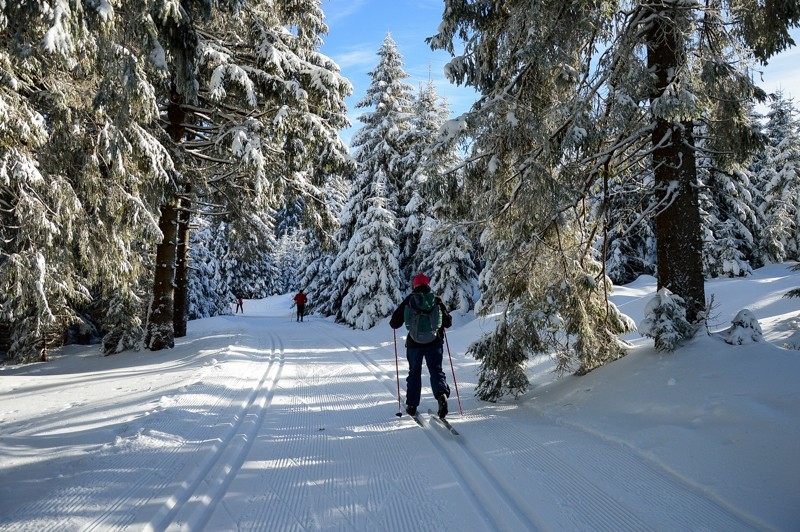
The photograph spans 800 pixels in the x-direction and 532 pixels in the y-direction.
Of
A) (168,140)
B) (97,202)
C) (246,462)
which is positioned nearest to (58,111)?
(97,202)

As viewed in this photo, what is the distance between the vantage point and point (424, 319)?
5.97 metres

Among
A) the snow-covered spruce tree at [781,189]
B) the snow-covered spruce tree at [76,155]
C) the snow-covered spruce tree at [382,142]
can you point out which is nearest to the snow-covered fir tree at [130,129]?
the snow-covered spruce tree at [76,155]

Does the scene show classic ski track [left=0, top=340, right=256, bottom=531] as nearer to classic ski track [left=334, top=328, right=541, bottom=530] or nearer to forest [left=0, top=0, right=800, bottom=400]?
classic ski track [left=334, top=328, right=541, bottom=530]

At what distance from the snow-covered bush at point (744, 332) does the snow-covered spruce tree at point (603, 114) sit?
46 cm

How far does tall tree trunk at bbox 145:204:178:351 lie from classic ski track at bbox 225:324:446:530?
8172 mm

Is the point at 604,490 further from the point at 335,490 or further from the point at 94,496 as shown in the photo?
the point at 94,496

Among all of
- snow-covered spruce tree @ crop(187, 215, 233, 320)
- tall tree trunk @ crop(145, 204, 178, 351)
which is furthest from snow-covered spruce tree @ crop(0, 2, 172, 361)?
snow-covered spruce tree @ crop(187, 215, 233, 320)

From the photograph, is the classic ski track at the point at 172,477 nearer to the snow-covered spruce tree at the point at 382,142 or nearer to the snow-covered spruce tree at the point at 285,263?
the snow-covered spruce tree at the point at 382,142

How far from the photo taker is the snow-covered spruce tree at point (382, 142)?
2259 cm

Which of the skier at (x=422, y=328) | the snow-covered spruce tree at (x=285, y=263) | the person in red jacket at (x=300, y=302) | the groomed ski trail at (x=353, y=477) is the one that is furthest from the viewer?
the snow-covered spruce tree at (x=285, y=263)

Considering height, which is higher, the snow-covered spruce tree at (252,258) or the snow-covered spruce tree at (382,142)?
the snow-covered spruce tree at (382,142)

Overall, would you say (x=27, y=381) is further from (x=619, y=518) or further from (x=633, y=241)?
(x=633, y=241)

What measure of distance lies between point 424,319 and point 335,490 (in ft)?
9.08

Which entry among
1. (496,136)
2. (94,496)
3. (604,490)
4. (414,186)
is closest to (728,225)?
(414,186)
